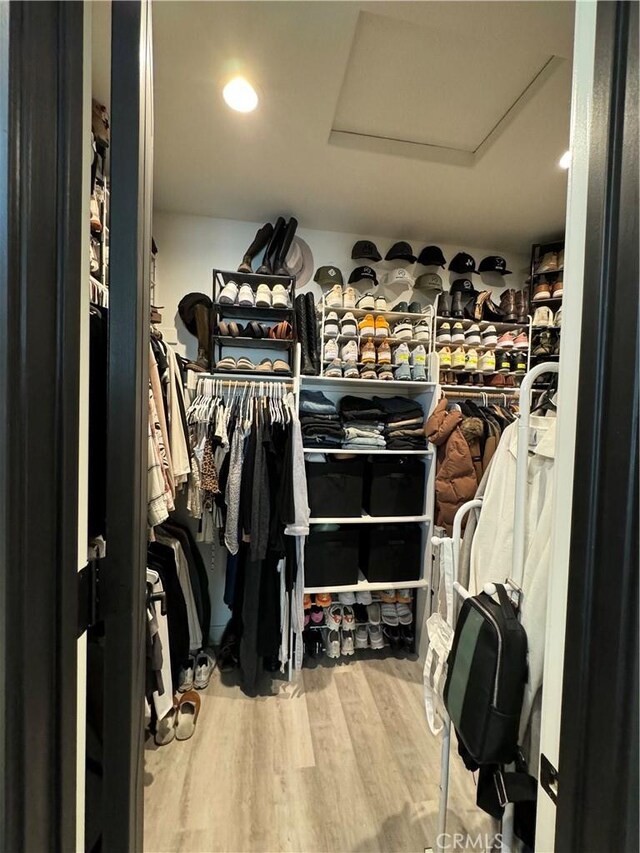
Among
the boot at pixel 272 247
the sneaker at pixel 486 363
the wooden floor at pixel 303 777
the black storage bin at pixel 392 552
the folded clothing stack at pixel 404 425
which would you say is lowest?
the wooden floor at pixel 303 777

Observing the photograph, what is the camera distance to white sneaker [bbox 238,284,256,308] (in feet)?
5.95

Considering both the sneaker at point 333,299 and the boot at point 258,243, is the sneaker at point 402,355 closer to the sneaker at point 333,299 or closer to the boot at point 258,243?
the sneaker at point 333,299

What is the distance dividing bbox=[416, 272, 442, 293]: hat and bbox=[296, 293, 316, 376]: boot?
2.59 ft

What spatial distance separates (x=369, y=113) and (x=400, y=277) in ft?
2.80

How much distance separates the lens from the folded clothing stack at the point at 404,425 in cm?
197

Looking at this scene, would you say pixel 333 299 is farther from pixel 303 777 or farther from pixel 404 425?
pixel 303 777

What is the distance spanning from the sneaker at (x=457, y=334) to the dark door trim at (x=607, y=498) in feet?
5.26

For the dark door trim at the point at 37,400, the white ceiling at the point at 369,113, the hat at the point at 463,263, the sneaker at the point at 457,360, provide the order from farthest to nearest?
the hat at the point at 463,263
the sneaker at the point at 457,360
the white ceiling at the point at 369,113
the dark door trim at the point at 37,400

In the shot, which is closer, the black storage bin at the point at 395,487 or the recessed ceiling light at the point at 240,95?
the recessed ceiling light at the point at 240,95

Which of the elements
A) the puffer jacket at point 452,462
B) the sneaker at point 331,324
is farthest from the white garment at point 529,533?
the sneaker at point 331,324

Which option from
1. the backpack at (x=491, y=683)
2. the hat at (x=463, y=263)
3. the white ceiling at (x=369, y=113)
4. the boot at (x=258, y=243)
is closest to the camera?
the backpack at (x=491, y=683)

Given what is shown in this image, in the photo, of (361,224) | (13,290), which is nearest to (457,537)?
(13,290)

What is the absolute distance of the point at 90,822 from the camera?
22.6 inches

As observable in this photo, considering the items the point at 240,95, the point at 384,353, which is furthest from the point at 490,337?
the point at 240,95
